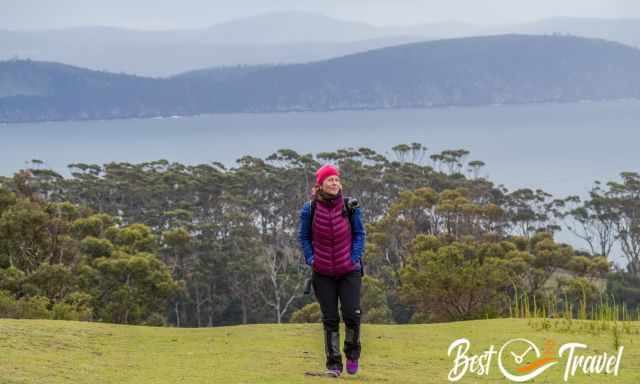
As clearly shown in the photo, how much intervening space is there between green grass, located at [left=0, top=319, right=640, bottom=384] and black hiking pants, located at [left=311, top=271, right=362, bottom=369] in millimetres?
288

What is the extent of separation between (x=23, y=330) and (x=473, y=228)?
3780cm

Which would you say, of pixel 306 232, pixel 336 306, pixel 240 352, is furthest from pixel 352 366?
pixel 240 352

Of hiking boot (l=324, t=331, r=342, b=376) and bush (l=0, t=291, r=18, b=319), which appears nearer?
hiking boot (l=324, t=331, r=342, b=376)

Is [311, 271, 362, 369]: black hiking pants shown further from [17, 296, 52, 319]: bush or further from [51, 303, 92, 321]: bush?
[51, 303, 92, 321]: bush

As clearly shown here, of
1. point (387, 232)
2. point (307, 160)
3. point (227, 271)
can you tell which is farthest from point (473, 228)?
point (307, 160)

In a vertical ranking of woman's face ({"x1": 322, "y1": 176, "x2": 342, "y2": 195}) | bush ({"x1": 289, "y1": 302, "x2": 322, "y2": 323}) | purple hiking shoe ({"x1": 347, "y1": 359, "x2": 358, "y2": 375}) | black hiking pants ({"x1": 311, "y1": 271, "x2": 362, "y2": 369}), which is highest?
woman's face ({"x1": 322, "y1": 176, "x2": 342, "y2": 195})

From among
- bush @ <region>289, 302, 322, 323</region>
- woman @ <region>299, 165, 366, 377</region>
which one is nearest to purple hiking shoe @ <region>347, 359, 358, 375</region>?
woman @ <region>299, 165, 366, 377</region>

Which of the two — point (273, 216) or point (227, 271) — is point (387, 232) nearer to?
point (227, 271)

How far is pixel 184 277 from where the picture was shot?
43.3 metres

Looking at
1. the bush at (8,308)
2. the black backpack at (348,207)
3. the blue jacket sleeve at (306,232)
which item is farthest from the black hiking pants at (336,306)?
the bush at (8,308)

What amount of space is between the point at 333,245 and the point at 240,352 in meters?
2.98

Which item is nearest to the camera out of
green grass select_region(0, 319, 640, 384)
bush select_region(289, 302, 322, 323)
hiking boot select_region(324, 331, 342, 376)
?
hiking boot select_region(324, 331, 342, 376)

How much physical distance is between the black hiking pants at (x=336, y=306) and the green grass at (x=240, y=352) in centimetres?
29

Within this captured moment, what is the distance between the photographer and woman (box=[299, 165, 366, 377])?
7953 millimetres
